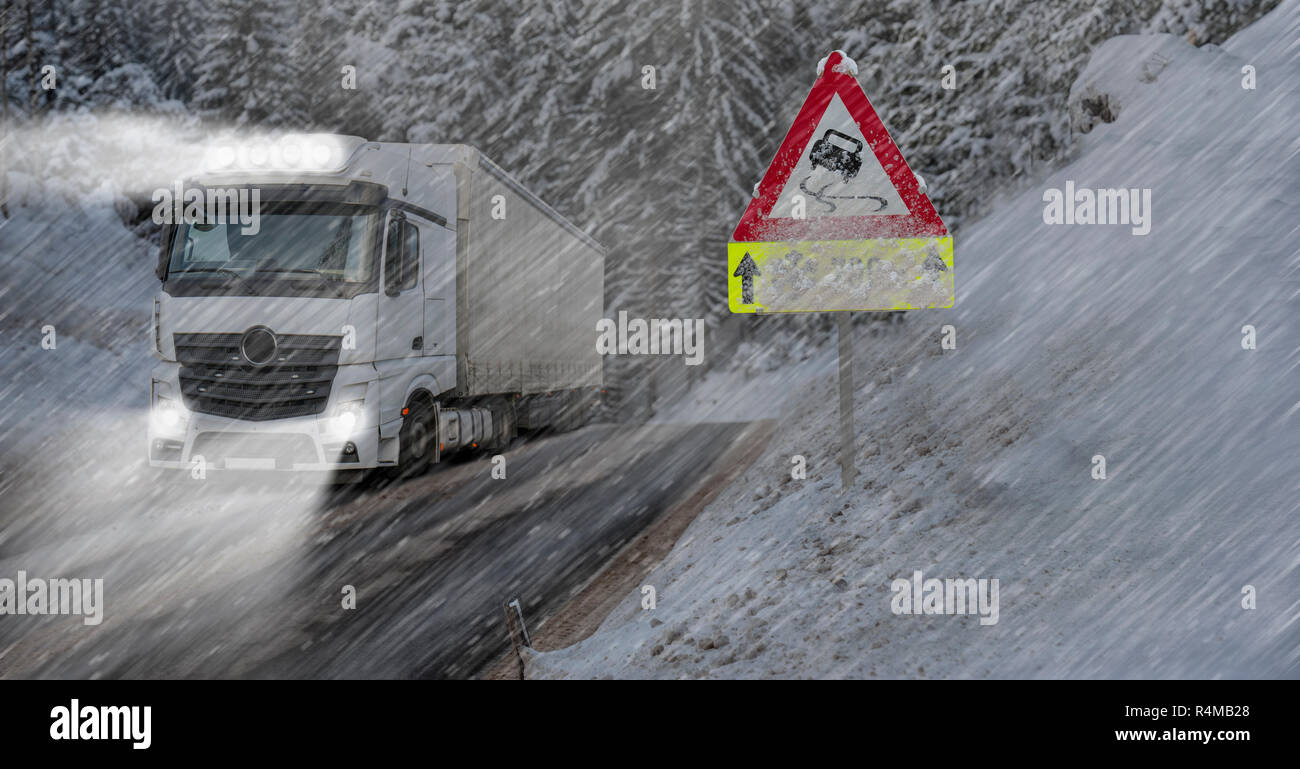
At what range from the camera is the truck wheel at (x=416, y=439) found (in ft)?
34.1

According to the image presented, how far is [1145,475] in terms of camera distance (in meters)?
4.78

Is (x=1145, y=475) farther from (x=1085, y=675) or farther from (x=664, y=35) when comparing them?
(x=664, y=35)

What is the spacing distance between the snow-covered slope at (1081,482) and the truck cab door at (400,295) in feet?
13.4

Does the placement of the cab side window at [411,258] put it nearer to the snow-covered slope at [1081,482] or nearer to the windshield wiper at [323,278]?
the windshield wiper at [323,278]

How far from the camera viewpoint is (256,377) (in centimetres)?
923

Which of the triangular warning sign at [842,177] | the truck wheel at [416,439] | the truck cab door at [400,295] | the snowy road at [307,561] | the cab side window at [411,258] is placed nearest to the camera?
the triangular warning sign at [842,177]

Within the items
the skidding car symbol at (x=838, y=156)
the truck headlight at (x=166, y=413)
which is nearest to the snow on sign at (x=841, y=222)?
the skidding car symbol at (x=838, y=156)

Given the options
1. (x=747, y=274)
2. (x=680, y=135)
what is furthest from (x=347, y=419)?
(x=680, y=135)

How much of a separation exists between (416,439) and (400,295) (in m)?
1.76

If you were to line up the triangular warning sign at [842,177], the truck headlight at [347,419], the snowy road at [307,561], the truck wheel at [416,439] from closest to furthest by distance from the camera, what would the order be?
the triangular warning sign at [842,177], the snowy road at [307,561], the truck headlight at [347,419], the truck wheel at [416,439]

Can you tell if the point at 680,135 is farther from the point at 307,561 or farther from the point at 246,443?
the point at 307,561

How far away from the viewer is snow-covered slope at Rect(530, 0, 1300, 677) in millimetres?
3691
